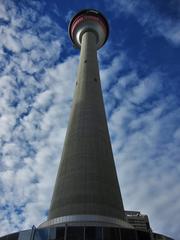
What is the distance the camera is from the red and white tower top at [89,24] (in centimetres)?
4866

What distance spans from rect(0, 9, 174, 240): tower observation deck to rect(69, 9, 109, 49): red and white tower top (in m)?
14.4

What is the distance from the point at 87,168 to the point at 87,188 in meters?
2.03

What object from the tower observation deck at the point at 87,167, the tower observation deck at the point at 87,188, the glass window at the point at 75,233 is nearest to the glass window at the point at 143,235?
the tower observation deck at the point at 87,188

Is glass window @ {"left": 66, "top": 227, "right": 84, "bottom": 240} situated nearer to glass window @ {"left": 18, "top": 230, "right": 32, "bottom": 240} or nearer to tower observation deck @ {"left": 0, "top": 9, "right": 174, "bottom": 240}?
tower observation deck @ {"left": 0, "top": 9, "right": 174, "bottom": 240}

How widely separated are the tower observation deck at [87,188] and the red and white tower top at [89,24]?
14.4m

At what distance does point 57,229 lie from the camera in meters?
20.7

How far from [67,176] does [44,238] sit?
282 inches

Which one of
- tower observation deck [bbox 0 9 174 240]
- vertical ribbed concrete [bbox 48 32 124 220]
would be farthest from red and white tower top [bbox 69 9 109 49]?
vertical ribbed concrete [bbox 48 32 124 220]

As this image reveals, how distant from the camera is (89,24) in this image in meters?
48.6

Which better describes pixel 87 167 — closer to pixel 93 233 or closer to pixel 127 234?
pixel 93 233

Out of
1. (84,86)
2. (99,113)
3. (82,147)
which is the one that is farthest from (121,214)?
(84,86)

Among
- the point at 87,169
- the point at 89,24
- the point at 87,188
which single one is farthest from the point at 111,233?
the point at 89,24

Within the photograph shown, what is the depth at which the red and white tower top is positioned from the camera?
48656mm

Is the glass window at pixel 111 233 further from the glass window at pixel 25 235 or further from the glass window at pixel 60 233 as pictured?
the glass window at pixel 25 235
